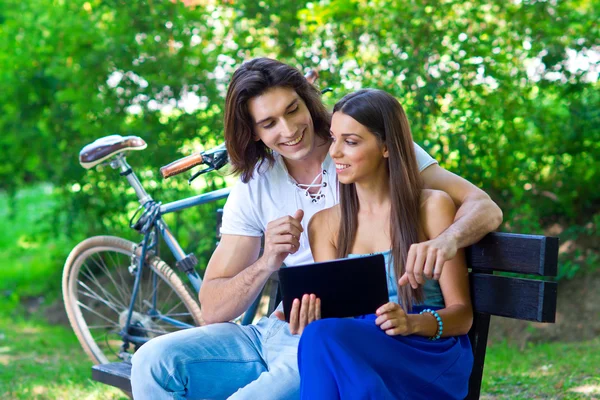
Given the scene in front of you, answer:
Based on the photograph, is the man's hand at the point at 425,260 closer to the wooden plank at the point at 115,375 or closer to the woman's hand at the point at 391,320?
the woman's hand at the point at 391,320

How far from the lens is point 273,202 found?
9.51 feet

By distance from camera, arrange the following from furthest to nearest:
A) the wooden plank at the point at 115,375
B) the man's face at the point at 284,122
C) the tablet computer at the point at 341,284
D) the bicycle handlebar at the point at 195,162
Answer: the bicycle handlebar at the point at 195,162
the wooden plank at the point at 115,375
the man's face at the point at 284,122
the tablet computer at the point at 341,284

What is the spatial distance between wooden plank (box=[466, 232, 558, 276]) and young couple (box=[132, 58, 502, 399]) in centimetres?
6

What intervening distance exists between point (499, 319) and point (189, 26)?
284cm

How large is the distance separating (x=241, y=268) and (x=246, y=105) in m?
0.58

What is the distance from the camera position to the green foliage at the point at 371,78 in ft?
16.0

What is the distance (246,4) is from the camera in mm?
5391

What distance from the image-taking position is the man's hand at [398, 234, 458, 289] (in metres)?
2.18

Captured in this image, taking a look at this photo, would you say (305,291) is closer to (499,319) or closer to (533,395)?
(533,395)

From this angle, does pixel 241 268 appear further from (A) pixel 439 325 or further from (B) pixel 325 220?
(A) pixel 439 325

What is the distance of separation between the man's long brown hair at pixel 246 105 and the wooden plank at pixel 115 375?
0.88 metres

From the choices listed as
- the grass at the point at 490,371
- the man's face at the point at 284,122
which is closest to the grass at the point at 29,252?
the grass at the point at 490,371

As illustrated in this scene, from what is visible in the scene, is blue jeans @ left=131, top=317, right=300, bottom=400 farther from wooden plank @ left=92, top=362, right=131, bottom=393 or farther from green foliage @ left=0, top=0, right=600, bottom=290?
green foliage @ left=0, top=0, right=600, bottom=290

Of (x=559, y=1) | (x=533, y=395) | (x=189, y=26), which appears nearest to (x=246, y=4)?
(x=189, y=26)
